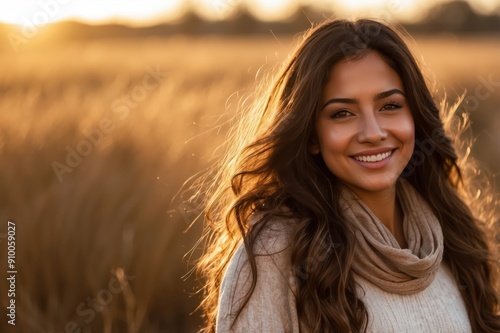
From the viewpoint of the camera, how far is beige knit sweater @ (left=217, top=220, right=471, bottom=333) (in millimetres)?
2117

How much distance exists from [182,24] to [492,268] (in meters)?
37.0

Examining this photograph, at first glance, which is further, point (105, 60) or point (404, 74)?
point (105, 60)

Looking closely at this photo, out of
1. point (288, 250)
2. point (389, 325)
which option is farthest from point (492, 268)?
point (288, 250)

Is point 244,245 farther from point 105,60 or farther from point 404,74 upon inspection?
point 105,60

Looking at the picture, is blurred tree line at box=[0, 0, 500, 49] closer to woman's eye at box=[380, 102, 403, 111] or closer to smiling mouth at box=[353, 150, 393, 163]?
woman's eye at box=[380, 102, 403, 111]

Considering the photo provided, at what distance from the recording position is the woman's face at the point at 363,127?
2303mm

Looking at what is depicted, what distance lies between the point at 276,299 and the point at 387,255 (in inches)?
16.0

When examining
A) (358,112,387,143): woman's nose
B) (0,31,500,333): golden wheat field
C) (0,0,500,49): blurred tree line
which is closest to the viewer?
(358,112,387,143): woman's nose

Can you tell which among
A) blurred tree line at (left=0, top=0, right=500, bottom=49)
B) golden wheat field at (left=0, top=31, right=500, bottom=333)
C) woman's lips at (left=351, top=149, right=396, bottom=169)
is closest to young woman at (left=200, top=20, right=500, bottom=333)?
woman's lips at (left=351, top=149, right=396, bottom=169)

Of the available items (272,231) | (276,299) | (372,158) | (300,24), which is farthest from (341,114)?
(300,24)

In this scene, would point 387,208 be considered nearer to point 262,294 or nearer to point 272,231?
point 272,231

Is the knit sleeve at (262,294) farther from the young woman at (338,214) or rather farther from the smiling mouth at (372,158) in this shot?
the smiling mouth at (372,158)

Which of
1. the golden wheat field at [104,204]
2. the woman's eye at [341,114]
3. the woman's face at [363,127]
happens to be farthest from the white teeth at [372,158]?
the golden wheat field at [104,204]

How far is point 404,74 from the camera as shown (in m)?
2.47
